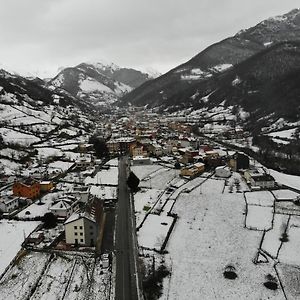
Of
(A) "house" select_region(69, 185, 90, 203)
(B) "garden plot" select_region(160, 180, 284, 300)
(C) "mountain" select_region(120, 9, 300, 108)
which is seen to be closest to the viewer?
(B) "garden plot" select_region(160, 180, 284, 300)

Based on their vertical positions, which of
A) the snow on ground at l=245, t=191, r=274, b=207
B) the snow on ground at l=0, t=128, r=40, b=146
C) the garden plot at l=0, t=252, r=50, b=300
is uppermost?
the snow on ground at l=0, t=128, r=40, b=146

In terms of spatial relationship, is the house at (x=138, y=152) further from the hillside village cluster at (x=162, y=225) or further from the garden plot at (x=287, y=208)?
the garden plot at (x=287, y=208)

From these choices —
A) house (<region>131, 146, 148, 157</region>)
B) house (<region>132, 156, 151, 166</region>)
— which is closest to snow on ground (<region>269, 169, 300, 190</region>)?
house (<region>132, 156, 151, 166</region>)

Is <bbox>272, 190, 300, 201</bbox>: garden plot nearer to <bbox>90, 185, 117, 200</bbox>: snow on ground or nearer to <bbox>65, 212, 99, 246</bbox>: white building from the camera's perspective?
<bbox>90, 185, 117, 200</bbox>: snow on ground

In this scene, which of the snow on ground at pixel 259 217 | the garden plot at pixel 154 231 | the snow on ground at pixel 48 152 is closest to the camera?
the garden plot at pixel 154 231

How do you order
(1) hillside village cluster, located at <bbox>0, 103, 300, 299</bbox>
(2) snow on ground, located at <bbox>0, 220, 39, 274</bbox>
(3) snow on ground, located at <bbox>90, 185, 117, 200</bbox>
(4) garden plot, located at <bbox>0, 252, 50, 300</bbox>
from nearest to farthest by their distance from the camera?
(4) garden plot, located at <bbox>0, 252, 50, 300</bbox>
(1) hillside village cluster, located at <bbox>0, 103, 300, 299</bbox>
(2) snow on ground, located at <bbox>0, 220, 39, 274</bbox>
(3) snow on ground, located at <bbox>90, 185, 117, 200</bbox>

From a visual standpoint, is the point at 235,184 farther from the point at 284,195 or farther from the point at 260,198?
the point at 284,195

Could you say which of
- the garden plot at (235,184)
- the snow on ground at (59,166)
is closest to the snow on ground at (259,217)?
the garden plot at (235,184)
